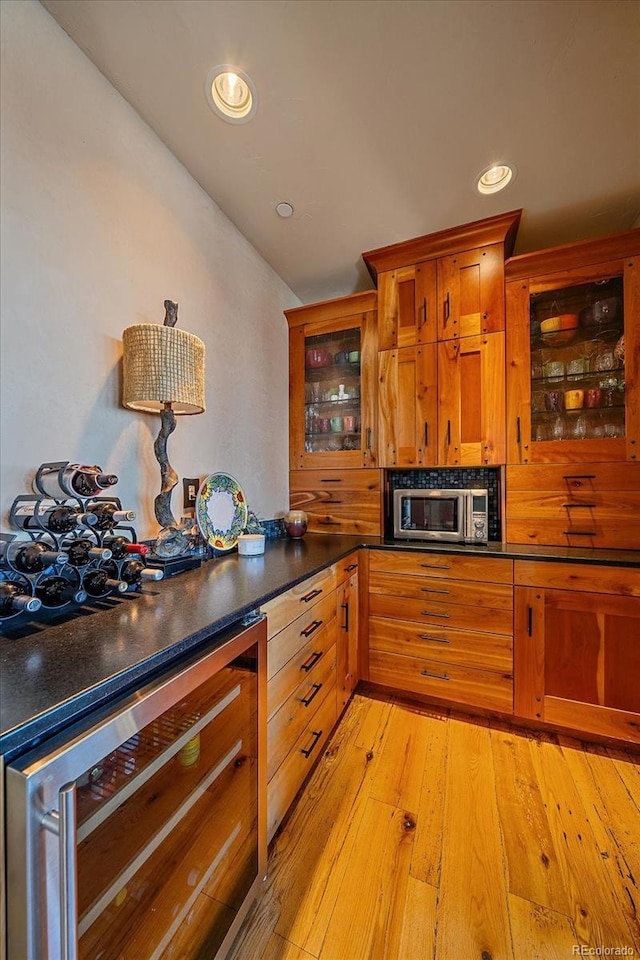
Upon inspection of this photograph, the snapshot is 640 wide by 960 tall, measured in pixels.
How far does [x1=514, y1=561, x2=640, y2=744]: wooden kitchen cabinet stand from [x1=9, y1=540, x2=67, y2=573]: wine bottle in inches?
73.3

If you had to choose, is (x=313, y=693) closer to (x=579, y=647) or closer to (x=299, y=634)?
(x=299, y=634)

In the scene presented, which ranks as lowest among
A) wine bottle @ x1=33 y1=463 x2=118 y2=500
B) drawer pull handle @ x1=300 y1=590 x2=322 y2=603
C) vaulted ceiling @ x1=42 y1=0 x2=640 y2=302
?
drawer pull handle @ x1=300 y1=590 x2=322 y2=603

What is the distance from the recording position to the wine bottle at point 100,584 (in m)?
0.94

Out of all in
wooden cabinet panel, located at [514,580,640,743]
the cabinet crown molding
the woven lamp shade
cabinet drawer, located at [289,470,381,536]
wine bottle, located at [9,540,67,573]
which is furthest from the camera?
cabinet drawer, located at [289,470,381,536]

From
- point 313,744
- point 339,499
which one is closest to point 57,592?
point 313,744

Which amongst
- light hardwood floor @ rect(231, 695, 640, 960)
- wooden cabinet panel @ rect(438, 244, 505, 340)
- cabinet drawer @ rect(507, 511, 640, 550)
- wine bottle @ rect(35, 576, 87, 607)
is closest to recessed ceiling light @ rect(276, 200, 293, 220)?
wooden cabinet panel @ rect(438, 244, 505, 340)

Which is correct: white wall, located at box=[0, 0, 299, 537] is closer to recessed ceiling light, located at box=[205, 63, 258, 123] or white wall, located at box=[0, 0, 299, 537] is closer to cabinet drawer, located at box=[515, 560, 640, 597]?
recessed ceiling light, located at box=[205, 63, 258, 123]

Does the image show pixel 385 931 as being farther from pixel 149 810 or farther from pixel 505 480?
pixel 505 480

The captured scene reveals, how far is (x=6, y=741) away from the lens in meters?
0.45

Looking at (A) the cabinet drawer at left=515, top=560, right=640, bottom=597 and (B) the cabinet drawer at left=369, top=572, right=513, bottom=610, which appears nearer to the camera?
(A) the cabinet drawer at left=515, top=560, right=640, bottom=597

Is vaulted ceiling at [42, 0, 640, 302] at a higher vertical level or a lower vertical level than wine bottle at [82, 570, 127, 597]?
higher

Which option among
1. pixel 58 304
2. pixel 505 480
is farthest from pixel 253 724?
pixel 505 480

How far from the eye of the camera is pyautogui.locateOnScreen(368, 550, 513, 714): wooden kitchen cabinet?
5.73 ft

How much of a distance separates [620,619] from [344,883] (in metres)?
1.48
